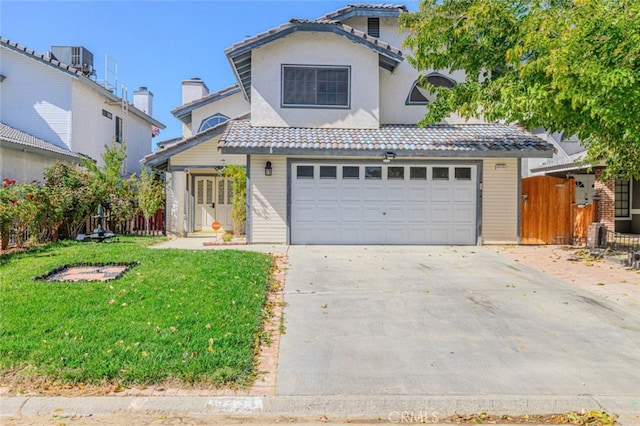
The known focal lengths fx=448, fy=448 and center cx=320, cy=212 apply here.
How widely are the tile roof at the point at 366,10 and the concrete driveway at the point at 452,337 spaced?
10.6m

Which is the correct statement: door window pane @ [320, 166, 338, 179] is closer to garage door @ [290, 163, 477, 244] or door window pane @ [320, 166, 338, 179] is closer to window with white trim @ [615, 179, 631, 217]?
garage door @ [290, 163, 477, 244]

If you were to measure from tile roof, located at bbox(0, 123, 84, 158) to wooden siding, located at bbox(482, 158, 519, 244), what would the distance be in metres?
15.5

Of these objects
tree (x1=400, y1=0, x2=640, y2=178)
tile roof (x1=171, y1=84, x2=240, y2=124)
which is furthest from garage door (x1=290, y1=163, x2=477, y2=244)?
tile roof (x1=171, y1=84, x2=240, y2=124)

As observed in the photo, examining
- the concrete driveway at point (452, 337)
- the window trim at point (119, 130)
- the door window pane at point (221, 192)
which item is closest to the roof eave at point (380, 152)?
the concrete driveway at point (452, 337)

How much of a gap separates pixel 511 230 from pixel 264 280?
9100 mm

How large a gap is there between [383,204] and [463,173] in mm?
2665

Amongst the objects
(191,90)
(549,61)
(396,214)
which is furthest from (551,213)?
(191,90)

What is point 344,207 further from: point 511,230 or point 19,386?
point 19,386

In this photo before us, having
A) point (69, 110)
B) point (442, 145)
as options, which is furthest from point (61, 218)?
point (442, 145)

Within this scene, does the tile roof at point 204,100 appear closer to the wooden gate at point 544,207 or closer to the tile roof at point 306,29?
the tile roof at point 306,29

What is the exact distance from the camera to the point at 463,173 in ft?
45.4

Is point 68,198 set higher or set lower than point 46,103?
lower

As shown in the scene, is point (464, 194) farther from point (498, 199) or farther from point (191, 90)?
point (191, 90)

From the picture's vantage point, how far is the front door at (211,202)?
58.8ft
